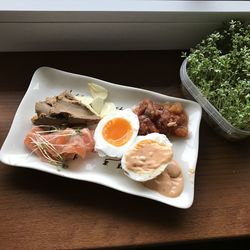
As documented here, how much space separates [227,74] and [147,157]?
0.41m

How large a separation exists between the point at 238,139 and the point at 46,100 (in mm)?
637

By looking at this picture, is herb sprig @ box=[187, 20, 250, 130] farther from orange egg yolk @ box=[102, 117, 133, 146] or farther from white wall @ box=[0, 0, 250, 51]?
Answer: orange egg yolk @ box=[102, 117, 133, 146]

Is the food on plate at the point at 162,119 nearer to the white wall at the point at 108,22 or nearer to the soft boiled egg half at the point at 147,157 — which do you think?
the soft boiled egg half at the point at 147,157

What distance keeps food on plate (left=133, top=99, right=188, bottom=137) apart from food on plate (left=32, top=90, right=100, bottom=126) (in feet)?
0.48

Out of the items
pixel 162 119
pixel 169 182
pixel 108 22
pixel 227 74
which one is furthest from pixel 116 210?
pixel 108 22

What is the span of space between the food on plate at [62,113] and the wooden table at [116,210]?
0.13m

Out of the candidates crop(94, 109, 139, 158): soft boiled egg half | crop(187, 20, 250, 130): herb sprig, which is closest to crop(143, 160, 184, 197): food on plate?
crop(94, 109, 139, 158): soft boiled egg half

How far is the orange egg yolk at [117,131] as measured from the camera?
3.51 ft

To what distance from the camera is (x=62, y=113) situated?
1.10 metres

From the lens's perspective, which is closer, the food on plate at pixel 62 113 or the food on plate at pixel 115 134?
the food on plate at pixel 115 134

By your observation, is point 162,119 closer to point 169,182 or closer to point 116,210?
point 169,182

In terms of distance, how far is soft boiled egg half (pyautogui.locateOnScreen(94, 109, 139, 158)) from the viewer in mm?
1041

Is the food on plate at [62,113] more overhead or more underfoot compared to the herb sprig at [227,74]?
more underfoot

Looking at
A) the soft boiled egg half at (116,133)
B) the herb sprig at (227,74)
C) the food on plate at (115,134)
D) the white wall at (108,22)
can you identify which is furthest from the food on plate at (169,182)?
the white wall at (108,22)
